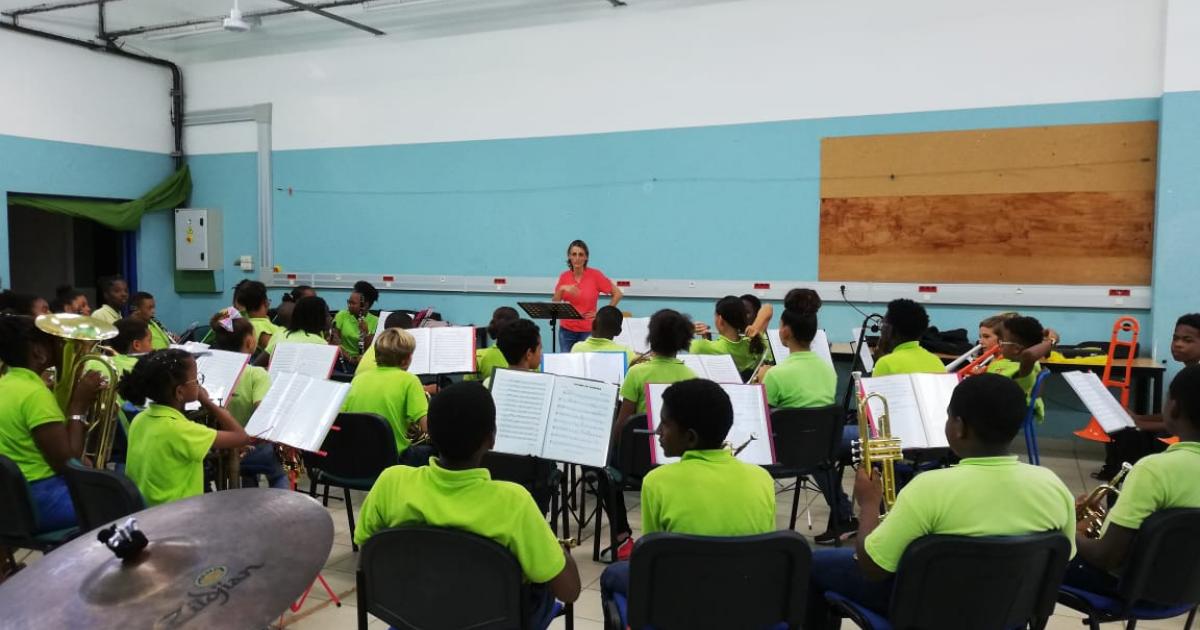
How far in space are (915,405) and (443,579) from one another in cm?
223

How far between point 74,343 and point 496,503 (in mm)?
2075

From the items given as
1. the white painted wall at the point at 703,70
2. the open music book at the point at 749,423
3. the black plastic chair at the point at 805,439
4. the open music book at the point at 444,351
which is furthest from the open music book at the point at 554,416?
the white painted wall at the point at 703,70

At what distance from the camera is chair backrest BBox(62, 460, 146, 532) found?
259 centimetres

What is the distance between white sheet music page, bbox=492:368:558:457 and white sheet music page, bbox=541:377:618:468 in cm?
3

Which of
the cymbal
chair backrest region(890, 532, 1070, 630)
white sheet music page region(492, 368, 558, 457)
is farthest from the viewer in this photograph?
white sheet music page region(492, 368, 558, 457)

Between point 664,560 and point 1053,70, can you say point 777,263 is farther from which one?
point 664,560

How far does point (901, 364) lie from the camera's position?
429cm

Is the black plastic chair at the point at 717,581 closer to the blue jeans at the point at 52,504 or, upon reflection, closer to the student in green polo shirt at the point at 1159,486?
the student in green polo shirt at the point at 1159,486

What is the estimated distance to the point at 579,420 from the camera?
10.9 ft

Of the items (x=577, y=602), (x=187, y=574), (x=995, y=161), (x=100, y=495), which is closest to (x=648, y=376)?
(x=577, y=602)

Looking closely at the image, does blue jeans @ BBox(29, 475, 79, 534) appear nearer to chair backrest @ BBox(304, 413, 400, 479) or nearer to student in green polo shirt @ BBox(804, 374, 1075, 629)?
chair backrest @ BBox(304, 413, 400, 479)

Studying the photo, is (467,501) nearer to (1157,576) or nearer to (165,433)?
(165,433)

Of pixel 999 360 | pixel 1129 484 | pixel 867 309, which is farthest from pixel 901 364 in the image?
pixel 867 309

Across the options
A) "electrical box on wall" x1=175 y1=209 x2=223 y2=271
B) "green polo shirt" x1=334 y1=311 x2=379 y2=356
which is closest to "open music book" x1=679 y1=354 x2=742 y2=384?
"green polo shirt" x1=334 y1=311 x2=379 y2=356
